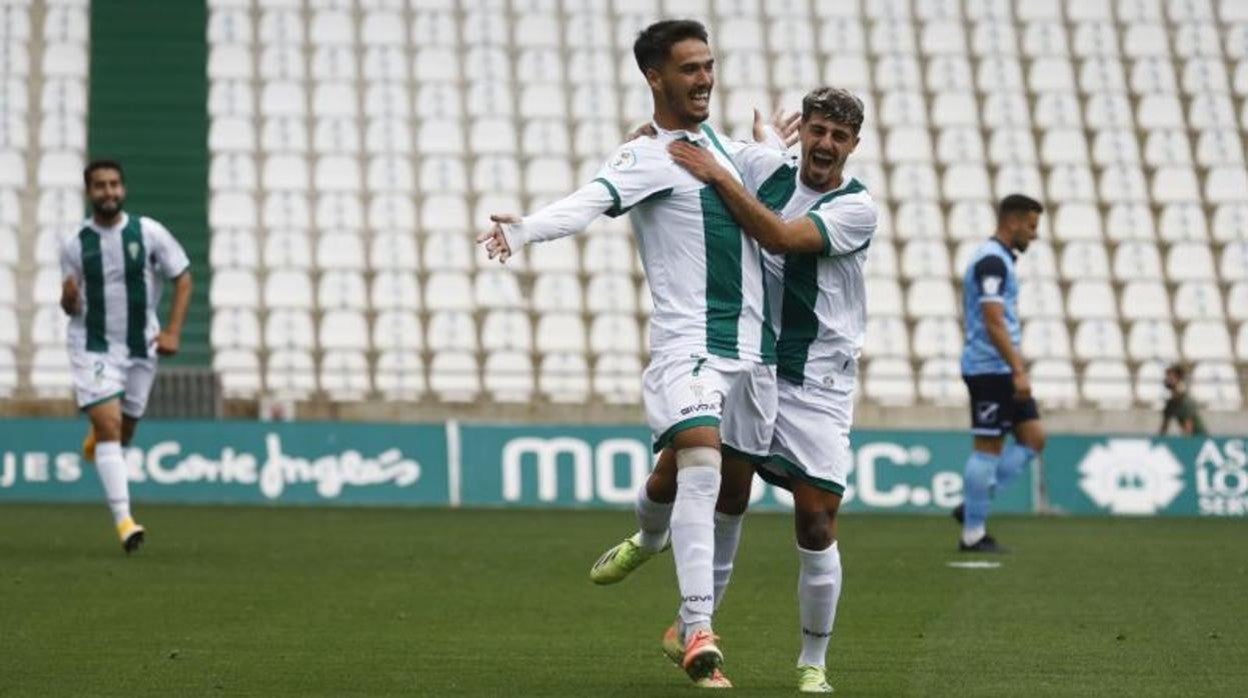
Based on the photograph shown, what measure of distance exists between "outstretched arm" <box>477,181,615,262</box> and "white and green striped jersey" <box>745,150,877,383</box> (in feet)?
2.29

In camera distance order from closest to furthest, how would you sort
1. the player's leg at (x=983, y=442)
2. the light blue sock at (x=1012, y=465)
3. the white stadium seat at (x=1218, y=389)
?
the player's leg at (x=983, y=442) < the light blue sock at (x=1012, y=465) < the white stadium seat at (x=1218, y=389)

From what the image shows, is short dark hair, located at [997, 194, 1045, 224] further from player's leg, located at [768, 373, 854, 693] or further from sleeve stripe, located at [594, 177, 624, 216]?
sleeve stripe, located at [594, 177, 624, 216]

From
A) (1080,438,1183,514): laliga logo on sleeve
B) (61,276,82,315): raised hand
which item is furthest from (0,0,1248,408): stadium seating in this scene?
(61,276,82,315): raised hand

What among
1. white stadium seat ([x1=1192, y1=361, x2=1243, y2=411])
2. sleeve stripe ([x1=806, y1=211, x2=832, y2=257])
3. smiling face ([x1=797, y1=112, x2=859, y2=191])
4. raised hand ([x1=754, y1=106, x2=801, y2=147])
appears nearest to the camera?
sleeve stripe ([x1=806, y1=211, x2=832, y2=257])

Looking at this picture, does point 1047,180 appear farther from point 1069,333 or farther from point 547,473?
point 547,473

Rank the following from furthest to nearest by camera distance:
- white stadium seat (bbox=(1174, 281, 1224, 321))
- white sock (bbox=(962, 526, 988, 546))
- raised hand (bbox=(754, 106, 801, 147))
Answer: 1. white stadium seat (bbox=(1174, 281, 1224, 321))
2. white sock (bbox=(962, 526, 988, 546))
3. raised hand (bbox=(754, 106, 801, 147))

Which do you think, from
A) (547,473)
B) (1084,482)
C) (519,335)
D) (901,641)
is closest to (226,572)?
(901,641)

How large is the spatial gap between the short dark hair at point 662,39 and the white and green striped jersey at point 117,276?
6430 millimetres

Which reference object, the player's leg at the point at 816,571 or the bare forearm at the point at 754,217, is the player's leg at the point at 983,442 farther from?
the bare forearm at the point at 754,217

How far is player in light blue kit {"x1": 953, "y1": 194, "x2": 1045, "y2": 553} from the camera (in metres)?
13.3

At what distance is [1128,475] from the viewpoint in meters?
20.6

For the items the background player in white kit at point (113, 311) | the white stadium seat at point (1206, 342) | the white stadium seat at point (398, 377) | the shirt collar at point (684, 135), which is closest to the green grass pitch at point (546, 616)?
the background player in white kit at point (113, 311)

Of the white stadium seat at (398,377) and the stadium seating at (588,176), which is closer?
the white stadium seat at (398,377)

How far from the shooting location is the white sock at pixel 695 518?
260 inches
